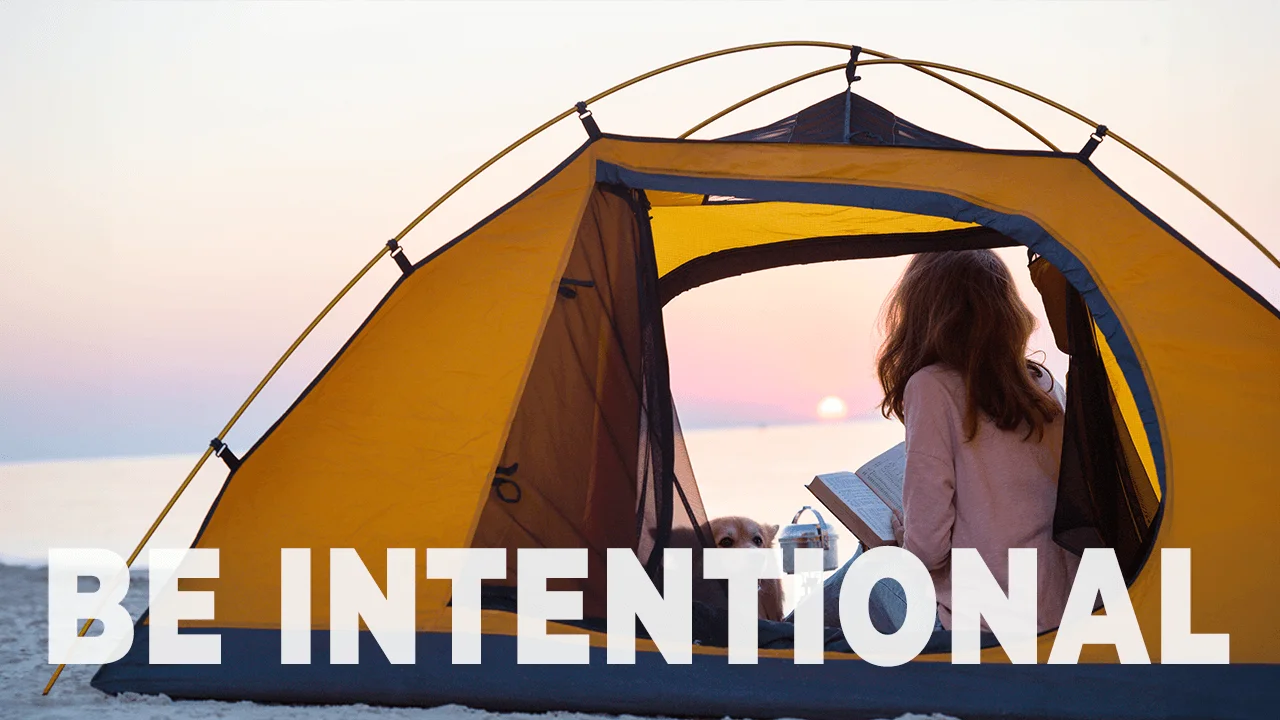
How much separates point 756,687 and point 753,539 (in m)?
0.88

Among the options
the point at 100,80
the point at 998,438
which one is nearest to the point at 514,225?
the point at 998,438

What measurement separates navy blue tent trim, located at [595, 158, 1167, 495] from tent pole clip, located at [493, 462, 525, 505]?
2.79ft

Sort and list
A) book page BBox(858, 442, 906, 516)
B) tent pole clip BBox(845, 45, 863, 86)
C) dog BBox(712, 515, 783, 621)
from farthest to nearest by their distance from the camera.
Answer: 1. tent pole clip BBox(845, 45, 863, 86)
2. dog BBox(712, 515, 783, 621)
3. book page BBox(858, 442, 906, 516)

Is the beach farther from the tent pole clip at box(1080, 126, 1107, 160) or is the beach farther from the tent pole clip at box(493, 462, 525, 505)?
the tent pole clip at box(1080, 126, 1107, 160)

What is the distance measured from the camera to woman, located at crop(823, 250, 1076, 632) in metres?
2.87

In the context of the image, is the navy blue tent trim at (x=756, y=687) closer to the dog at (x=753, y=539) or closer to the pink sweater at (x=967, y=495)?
the pink sweater at (x=967, y=495)

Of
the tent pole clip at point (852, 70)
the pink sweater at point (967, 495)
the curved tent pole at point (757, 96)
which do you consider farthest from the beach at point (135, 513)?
the tent pole clip at point (852, 70)

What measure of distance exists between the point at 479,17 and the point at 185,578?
391 cm

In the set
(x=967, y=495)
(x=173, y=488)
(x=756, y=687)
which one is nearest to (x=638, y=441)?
(x=756, y=687)

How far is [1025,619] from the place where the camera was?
2818 millimetres

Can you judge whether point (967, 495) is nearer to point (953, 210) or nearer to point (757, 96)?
point (953, 210)

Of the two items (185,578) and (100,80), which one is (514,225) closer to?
(185,578)

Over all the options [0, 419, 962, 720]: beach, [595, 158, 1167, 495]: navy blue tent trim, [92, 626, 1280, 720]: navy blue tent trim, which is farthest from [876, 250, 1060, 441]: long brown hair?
[0, 419, 962, 720]: beach

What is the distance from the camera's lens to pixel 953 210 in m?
2.97
